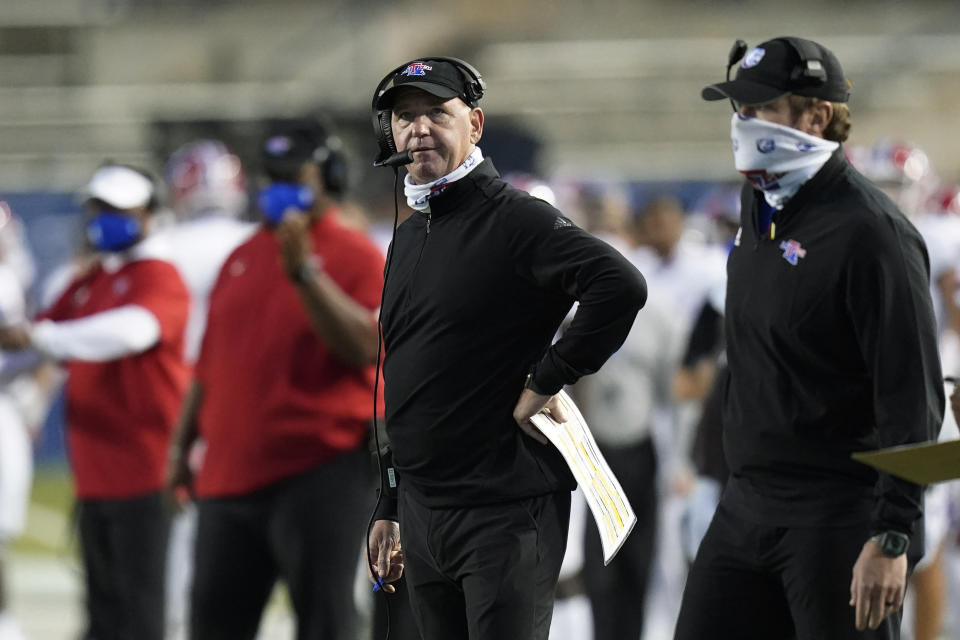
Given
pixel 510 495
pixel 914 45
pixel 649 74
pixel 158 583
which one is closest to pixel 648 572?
pixel 158 583

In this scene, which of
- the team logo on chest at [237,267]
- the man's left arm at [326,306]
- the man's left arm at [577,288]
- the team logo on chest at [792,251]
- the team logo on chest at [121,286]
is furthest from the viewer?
the team logo on chest at [121,286]

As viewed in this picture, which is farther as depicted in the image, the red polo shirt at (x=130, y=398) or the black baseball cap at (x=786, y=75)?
the red polo shirt at (x=130, y=398)

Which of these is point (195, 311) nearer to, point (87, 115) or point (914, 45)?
point (87, 115)

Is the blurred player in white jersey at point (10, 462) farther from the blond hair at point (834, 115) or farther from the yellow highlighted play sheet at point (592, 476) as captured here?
the blond hair at point (834, 115)

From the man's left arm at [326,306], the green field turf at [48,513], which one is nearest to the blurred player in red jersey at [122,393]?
the man's left arm at [326,306]

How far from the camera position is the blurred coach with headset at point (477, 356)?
3.57 m

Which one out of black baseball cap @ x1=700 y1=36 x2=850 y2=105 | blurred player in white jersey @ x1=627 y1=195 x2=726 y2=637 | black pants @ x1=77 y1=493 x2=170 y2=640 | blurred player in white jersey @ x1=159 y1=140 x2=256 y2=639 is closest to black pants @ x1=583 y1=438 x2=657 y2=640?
blurred player in white jersey @ x1=627 y1=195 x2=726 y2=637

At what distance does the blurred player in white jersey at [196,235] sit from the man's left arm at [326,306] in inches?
74.7

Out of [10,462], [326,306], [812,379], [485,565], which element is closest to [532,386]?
[485,565]

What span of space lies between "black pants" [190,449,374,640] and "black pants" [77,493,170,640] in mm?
904

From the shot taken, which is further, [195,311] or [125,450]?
[195,311]

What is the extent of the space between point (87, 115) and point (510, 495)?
20.2m

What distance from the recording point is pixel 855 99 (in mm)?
25906

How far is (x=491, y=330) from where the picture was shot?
3656 millimetres
